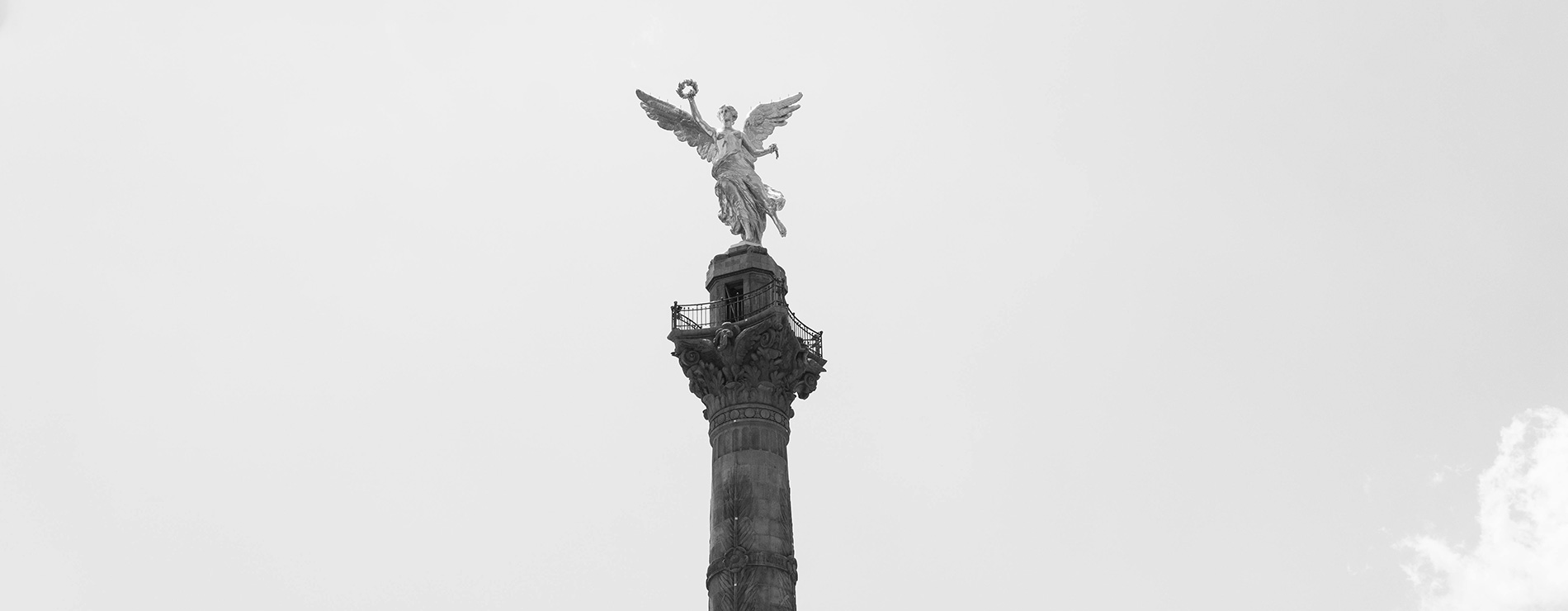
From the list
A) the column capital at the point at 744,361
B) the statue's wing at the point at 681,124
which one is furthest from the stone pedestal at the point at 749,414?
the statue's wing at the point at 681,124

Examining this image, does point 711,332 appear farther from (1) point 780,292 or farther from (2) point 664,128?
(2) point 664,128

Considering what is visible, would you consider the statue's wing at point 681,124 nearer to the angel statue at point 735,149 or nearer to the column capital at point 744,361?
the angel statue at point 735,149

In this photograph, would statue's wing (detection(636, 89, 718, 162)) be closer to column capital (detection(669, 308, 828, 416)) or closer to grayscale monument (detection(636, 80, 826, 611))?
grayscale monument (detection(636, 80, 826, 611))

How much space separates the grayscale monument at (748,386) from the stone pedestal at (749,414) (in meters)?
0.02

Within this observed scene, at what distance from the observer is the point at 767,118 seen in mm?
74562

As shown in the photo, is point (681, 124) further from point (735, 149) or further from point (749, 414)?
point (749, 414)

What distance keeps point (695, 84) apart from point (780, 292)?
8.98m

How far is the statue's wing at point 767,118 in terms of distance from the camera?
243 feet

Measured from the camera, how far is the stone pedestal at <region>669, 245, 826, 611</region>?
64.7 meters

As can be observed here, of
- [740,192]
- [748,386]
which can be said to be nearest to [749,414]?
[748,386]

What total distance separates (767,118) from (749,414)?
1169 centimetres

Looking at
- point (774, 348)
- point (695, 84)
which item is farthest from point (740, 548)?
point (695, 84)

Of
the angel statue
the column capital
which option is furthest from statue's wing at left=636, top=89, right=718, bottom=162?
the column capital

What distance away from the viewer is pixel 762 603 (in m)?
64.0
